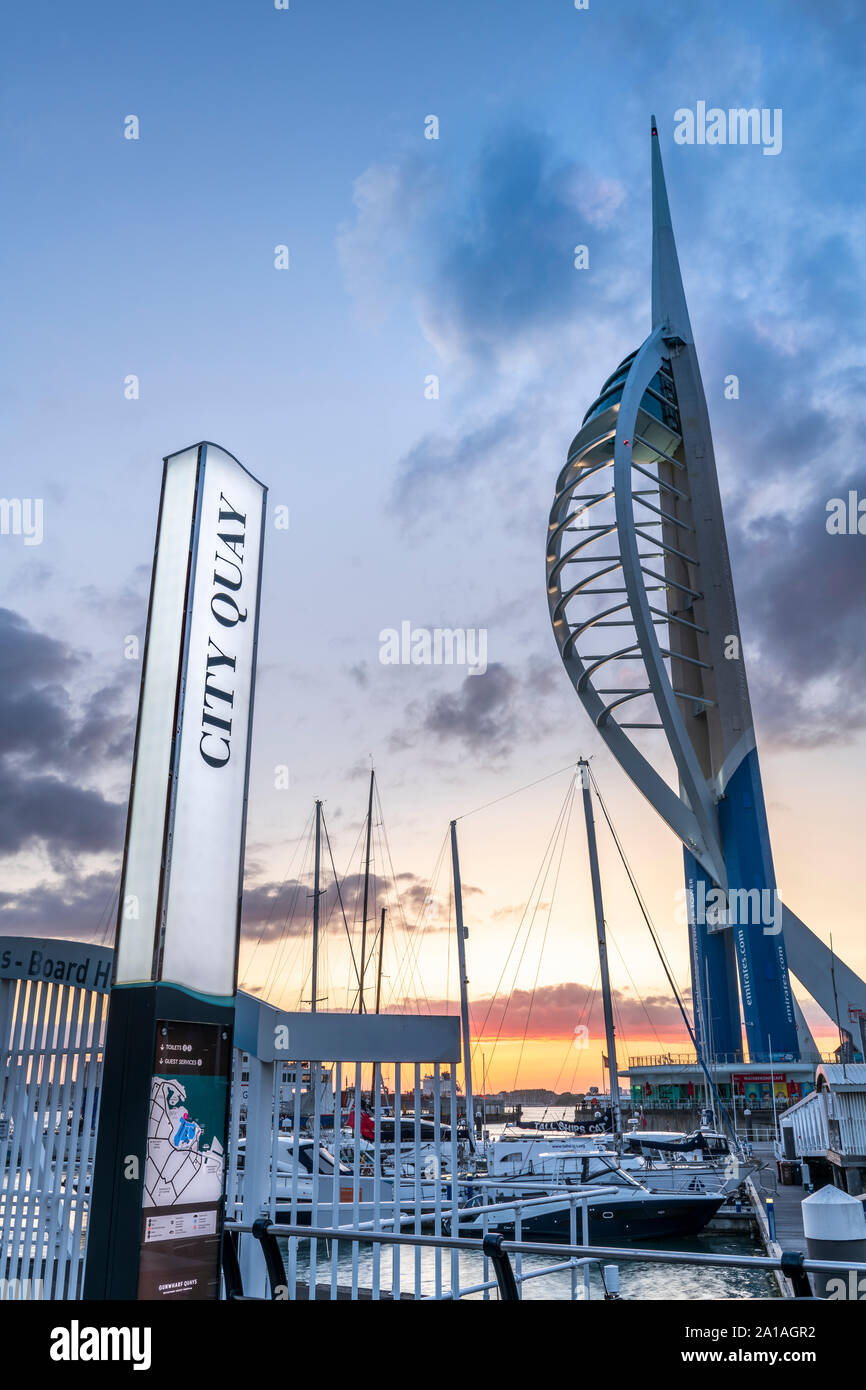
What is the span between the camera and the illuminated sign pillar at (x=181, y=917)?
19.3 ft

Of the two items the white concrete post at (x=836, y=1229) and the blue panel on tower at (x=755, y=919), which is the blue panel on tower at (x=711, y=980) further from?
the white concrete post at (x=836, y=1229)

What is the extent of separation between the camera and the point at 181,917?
623 cm

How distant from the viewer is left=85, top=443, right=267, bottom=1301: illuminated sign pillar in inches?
232

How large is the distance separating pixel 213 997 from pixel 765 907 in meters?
35.8

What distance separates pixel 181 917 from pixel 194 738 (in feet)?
3.53

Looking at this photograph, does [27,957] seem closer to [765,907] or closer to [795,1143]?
[795,1143]

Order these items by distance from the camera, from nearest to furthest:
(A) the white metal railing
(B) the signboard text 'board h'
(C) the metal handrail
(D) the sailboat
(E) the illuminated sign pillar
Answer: (C) the metal handrail → (E) the illuminated sign pillar → (B) the signboard text 'board h' → (A) the white metal railing → (D) the sailboat

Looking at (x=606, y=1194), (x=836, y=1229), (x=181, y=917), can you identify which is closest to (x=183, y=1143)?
(x=181, y=917)

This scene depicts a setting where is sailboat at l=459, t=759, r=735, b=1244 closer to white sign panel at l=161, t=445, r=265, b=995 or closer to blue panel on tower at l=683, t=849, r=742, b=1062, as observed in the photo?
blue panel on tower at l=683, t=849, r=742, b=1062

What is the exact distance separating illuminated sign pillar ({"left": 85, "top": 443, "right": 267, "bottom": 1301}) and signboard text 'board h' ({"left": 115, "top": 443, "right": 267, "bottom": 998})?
0.01m

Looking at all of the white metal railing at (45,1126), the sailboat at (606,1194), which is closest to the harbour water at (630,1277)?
the sailboat at (606,1194)

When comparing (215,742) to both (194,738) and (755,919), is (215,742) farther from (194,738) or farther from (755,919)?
(755,919)

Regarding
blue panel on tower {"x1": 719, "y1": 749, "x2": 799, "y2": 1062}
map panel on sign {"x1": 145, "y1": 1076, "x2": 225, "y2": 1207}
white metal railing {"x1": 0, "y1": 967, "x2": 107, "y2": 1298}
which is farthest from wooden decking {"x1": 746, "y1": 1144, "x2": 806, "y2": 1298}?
map panel on sign {"x1": 145, "y1": 1076, "x2": 225, "y2": 1207}
